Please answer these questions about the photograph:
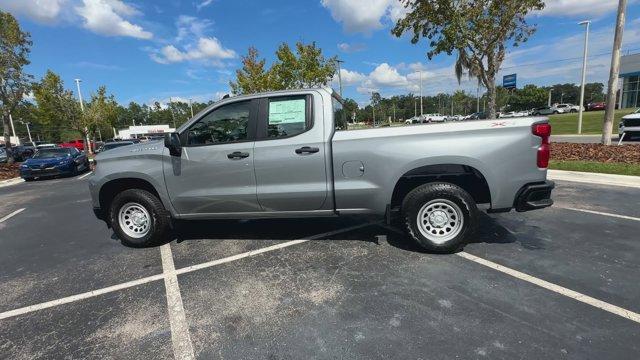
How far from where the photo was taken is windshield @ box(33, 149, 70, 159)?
1561cm

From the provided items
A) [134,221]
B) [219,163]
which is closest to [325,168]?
[219,163]

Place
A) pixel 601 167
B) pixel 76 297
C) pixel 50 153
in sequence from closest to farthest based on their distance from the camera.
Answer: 1. pixel 76 297
2. pixel 601 167
3. pixel 50 153

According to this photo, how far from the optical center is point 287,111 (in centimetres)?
431

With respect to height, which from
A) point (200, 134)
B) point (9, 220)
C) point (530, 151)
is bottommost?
point (9, 220)

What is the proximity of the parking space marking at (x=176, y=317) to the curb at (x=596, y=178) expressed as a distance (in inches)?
337

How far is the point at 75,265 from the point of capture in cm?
451

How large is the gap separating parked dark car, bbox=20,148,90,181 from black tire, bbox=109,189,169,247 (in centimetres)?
1306

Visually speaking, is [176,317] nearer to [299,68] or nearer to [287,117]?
[287,117]

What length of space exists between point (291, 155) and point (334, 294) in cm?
168

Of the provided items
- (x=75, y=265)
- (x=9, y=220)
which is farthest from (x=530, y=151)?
(x=9, y=220)

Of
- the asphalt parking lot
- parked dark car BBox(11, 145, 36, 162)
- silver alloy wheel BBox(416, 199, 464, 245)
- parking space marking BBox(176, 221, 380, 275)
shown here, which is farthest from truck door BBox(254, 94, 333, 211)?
parked dark car BBox(11, 145, 36, 162)

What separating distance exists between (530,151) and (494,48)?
451 inches

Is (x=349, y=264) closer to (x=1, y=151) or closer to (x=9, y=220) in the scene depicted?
(x=9, y=220)

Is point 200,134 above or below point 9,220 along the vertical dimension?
above
